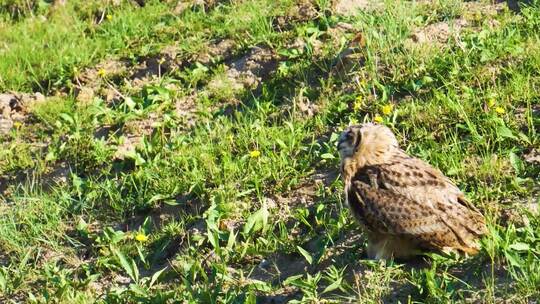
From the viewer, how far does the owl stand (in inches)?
241

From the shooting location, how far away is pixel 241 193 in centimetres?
746

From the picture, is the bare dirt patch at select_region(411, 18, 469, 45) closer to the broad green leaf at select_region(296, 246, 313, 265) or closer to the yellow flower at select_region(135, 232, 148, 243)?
the broad green leaf at select_region(296, 246, 313, 265)

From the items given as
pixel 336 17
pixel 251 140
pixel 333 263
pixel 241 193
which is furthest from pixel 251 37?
pixel 333 263

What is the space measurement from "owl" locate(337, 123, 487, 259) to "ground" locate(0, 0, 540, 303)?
116 millimetres

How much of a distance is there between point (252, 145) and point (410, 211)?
2.16 metres

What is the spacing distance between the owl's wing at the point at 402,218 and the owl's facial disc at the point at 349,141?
1.61 ft

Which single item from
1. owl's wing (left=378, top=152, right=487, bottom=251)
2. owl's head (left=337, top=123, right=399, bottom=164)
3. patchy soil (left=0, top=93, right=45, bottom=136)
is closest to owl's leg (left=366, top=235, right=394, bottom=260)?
owl's wing (left=378, top=152, right=487, bottom=251)

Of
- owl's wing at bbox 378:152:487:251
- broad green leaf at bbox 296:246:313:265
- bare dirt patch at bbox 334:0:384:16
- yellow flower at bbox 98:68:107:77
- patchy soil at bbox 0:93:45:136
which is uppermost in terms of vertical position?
owl's wing at bbox 378:152:487:251

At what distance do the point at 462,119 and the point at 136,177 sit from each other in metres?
2.73

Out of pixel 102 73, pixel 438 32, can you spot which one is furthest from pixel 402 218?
pixel 102 73

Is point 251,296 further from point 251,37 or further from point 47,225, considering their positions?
point 251,37

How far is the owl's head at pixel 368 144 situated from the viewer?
22.0ft

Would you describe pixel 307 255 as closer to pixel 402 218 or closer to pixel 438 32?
pixel 402 218

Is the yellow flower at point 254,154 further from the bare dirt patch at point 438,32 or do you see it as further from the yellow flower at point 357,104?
the bare dirt patch at point 438,32
